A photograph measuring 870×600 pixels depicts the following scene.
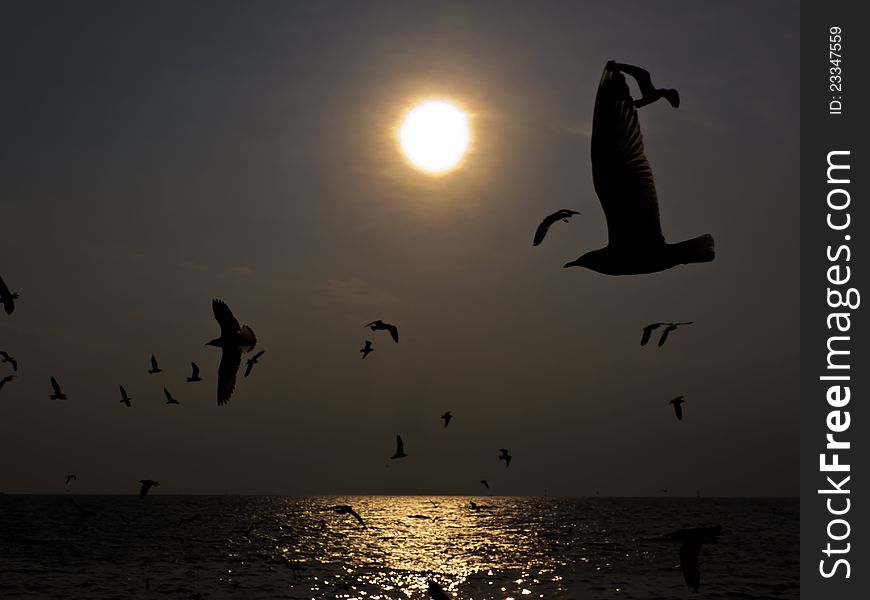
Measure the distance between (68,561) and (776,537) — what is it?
60.5 meters

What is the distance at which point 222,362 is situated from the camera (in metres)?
21.1

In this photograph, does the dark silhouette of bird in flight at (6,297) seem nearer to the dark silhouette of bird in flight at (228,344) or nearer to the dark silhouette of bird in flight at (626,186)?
the dark silhouette of bird in flight at (228,344)

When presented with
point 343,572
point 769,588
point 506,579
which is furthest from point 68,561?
point 769,588

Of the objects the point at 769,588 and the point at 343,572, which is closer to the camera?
the point at 769,588

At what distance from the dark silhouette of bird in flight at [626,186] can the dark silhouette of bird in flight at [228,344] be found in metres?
12.9

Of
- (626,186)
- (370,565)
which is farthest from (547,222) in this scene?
(370,565)

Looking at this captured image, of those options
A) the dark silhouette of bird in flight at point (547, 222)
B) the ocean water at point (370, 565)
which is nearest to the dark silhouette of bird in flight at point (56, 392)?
the ocean water at point (370, 565)

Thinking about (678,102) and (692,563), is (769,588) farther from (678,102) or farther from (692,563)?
(678,102)

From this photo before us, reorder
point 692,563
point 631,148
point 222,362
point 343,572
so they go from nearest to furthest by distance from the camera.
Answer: point 631,148
point 692,563
point 222,362
point 343,572

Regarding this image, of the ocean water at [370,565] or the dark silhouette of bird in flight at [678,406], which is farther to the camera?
the ocean water at [370,565]

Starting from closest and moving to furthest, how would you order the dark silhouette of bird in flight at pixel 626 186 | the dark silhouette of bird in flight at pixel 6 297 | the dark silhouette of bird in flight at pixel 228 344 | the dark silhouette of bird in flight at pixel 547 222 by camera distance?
the dark silhouette of bird in flight at pixel 626 186 → the dark silhouette of bird in flight at pixel 547 222 → the dark silhouette of bird in flight at pixel 6 297 → the dark silhouette of bird in flight at pixel 228 344

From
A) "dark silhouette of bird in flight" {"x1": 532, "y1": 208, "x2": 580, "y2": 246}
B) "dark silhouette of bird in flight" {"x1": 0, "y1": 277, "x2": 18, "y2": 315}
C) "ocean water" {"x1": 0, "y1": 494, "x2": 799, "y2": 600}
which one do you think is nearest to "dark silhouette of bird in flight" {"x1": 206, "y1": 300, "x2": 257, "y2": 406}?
"dark silhouette of bird in flight" {"x1": 0, "y1": 277, "x2": 18, "y2": 315}

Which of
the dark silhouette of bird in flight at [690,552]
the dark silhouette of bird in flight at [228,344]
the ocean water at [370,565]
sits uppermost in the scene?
the dark silhouette of bird in flight at [228,344]

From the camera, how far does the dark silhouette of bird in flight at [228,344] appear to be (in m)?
Result: 20.5
